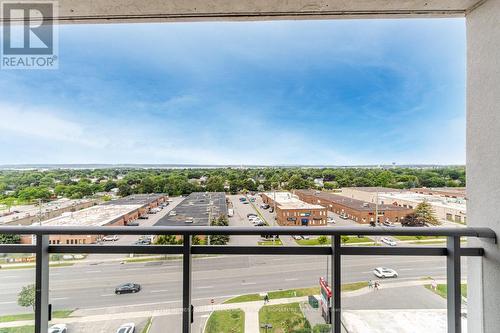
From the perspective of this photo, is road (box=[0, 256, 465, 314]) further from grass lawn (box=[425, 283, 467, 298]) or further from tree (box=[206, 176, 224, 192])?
tree (box=[206, 176, 224, 192])

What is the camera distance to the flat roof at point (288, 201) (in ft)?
5.94

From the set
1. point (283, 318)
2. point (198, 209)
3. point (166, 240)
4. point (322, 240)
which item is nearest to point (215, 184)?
point (198, 209)

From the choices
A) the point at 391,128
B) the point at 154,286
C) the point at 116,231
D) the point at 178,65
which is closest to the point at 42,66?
the point at 178,65

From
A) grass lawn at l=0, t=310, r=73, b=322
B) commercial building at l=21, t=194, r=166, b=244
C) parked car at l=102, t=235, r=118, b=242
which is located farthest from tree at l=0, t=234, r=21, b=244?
parked car at l=102, t=235, r=118, b=242

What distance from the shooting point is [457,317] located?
1503 mm

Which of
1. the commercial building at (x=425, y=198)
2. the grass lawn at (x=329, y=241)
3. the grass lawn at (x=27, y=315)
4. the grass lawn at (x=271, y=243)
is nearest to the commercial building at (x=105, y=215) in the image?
the grass lawn at (x=27, y=315)

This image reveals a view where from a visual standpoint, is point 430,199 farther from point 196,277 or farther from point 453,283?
point 196,277

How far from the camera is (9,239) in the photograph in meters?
1.58

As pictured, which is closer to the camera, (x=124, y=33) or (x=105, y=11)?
(x=105, y=11)

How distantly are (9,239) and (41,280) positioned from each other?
396 mm

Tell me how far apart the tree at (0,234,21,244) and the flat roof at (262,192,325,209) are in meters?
1.84

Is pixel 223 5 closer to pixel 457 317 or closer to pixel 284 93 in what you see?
pixel 284 93

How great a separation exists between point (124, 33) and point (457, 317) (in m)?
3.44

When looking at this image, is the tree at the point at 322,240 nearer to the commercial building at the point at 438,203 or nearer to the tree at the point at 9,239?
the commercial building at the point at 438,203
